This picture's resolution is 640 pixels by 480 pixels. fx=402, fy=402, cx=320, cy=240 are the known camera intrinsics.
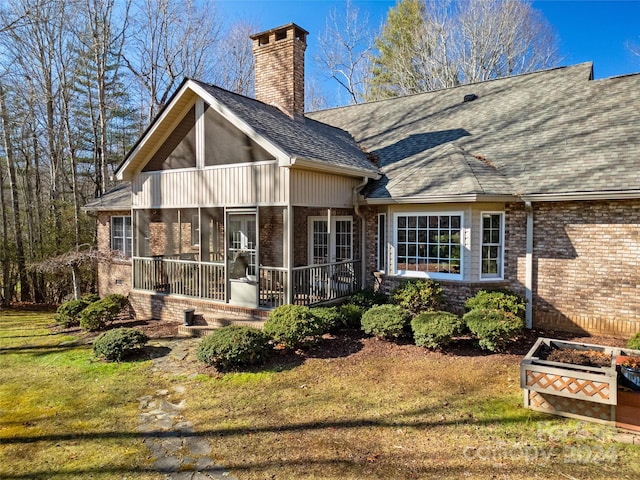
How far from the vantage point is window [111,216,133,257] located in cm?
1477

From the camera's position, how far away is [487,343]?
24.6 ft

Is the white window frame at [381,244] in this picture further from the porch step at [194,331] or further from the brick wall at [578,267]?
the porch step at [194,331]

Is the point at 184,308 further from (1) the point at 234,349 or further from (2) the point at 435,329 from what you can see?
(2) the point at 435,329

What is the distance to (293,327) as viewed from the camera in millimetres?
7738

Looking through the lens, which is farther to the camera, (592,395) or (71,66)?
(71,66)

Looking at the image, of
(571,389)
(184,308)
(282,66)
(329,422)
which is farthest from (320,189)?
(571,389)

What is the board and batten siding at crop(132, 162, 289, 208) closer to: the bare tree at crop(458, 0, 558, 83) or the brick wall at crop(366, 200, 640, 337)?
the brick wall at crop(366, 200, 640, 337)

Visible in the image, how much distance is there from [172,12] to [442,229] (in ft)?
65.2

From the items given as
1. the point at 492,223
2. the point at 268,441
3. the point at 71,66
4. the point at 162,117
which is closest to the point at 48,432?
the point at 268,441

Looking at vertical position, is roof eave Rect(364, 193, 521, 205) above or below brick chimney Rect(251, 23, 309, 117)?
below

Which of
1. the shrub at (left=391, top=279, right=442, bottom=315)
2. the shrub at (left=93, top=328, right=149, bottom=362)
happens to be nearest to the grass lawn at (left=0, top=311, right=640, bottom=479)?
the shrub at (left=93, top=328, right=149, bottom=362)

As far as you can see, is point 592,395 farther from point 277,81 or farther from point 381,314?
point 277,81

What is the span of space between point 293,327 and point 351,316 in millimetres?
1947

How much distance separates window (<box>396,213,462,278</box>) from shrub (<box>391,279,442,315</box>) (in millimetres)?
600
